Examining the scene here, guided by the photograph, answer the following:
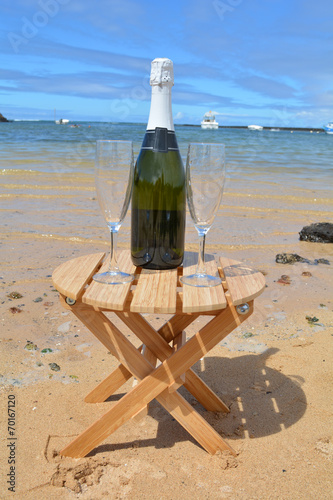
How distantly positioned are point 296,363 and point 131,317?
1.20 metres

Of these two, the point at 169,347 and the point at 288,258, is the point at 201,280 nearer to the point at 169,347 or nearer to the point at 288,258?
the point at 169,347

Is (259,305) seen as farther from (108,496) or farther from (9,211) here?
(9,211)

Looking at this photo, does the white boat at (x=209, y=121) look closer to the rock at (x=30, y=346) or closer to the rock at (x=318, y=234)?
the rock at (x=318, y=234)

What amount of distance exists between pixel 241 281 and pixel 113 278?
1.63 ft

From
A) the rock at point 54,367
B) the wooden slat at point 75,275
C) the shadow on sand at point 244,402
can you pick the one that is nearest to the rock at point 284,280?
the shadow on sand at point 244,402

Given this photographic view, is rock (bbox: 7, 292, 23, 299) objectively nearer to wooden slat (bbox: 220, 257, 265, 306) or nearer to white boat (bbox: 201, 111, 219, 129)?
wooden slat (bbox: 220, 257, 265, 306)

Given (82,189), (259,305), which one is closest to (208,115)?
(82,189)

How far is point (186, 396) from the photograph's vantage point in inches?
91.5

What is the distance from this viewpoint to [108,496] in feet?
5.41

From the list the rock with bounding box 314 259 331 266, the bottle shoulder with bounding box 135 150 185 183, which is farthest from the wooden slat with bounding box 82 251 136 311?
the rock with bounding box 314 259 331 266

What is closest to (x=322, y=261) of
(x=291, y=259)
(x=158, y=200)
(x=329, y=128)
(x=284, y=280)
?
(x=291, y=259)

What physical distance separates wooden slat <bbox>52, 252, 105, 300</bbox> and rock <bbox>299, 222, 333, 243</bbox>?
3794mm

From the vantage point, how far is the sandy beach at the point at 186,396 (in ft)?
5.65

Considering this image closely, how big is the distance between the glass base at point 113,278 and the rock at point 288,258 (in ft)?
9.67
